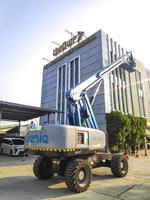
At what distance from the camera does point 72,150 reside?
27.9 feet

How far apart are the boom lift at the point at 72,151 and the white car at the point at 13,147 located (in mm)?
11210

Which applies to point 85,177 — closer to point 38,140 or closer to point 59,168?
point 59,168

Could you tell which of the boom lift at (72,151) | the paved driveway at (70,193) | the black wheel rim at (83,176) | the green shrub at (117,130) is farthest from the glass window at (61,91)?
the black wheel rim at (83,176)

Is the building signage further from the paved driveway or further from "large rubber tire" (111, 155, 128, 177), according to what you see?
the paved driveway

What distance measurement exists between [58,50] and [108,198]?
39408 millimetres

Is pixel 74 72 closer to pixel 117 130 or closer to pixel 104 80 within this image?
pixel 104 80

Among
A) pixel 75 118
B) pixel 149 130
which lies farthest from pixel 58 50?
pixel 75 118

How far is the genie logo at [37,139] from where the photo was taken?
28.4 feet

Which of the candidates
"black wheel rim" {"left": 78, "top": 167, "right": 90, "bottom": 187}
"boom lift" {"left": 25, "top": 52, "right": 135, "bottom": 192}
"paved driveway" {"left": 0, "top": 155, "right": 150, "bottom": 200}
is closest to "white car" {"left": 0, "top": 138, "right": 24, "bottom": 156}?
"boom lift" {"left": 25, "top": 52, "right": 135, "bottom": 192}

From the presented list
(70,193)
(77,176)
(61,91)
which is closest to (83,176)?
(77,176)

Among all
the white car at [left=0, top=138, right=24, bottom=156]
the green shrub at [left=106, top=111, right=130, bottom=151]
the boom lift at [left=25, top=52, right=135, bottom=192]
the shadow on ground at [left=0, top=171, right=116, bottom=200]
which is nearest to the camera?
the shadow on ground at [left=0, top=171, right=116, bottom=200]

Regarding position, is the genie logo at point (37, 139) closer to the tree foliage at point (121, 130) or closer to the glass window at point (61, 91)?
the tree foliage at point (121, 130)

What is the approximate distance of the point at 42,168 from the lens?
400 inches

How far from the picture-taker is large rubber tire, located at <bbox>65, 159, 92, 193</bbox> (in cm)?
782
